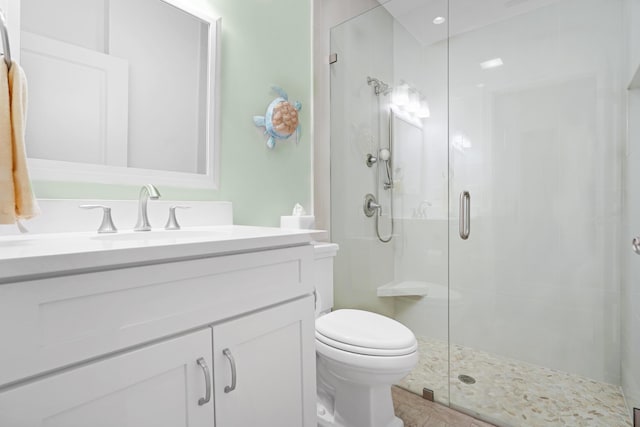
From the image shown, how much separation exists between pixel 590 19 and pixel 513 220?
1.08 m

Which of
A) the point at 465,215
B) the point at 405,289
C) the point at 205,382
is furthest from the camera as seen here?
the point at 405,289

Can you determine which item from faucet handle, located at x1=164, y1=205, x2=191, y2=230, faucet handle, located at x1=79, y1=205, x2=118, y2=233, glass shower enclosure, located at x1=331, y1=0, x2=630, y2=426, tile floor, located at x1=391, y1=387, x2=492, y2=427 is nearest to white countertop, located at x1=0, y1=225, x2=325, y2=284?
faucet handle, located at x1=79, y1=205, x2=118, y2=233

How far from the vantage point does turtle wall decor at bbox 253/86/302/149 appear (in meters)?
1.61

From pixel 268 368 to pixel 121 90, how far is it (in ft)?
3.53

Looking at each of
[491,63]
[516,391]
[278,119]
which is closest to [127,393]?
[278,119]

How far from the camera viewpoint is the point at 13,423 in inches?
20.1

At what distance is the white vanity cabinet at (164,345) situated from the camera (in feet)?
1.74

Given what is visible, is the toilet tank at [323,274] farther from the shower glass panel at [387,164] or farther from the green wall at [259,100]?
the shower glass panel at [387,164]

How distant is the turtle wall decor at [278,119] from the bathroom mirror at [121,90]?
286 mm

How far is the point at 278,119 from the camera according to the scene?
1.62 metres

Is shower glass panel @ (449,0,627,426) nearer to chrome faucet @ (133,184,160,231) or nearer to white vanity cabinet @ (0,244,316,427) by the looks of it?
white vanity cabinet @ (0,244,316,427)

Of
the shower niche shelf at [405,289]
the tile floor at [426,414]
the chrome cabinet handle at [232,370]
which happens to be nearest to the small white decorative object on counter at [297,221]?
the shower niche shelf at [405,289]

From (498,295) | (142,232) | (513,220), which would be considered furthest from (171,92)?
(498,295)

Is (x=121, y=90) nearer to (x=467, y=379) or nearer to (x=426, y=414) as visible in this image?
(x=426, y=414)
